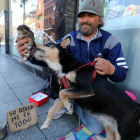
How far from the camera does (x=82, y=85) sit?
1.84 metres

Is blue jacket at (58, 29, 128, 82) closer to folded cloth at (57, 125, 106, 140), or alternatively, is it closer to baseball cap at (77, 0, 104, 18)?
baseball cap at (77, 0, 104, 18)

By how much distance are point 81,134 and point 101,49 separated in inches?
66.8

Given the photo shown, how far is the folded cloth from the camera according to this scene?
6.92ft

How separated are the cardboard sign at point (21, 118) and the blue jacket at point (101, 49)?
91 cm

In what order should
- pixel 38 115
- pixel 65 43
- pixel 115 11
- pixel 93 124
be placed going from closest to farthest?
pixel 65 43 → pixel 93 124 → pixel 38 115 → pixel 115 11

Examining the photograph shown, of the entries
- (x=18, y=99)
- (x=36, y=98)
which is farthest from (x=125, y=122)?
(x=18, y=99)

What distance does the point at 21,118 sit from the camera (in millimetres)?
2170

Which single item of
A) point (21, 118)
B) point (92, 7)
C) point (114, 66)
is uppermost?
point (92, 7)

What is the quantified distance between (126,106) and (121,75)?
1.82 feet

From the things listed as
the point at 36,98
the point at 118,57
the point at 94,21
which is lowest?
the point at 36,98

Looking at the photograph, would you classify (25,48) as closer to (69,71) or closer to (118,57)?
(69,71)

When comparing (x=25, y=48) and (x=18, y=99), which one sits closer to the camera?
(x=25, y=48)

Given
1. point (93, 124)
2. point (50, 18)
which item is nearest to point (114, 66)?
point (93, 124)

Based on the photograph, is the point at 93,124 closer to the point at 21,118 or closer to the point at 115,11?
the point at 21,118
